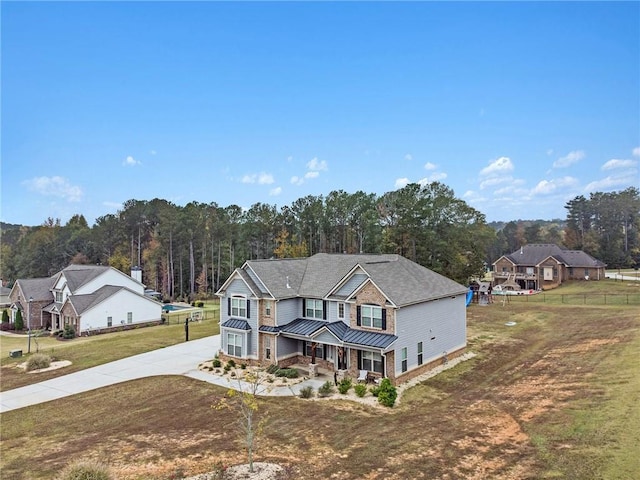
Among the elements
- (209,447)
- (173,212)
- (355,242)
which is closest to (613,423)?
(209,447)

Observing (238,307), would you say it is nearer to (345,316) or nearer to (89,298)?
(345,316)

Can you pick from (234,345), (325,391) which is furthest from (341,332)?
(234,345)

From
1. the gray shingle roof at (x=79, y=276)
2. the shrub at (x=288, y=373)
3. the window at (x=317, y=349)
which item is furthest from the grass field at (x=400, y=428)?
the gray shingle roof at (x=79, y=276)

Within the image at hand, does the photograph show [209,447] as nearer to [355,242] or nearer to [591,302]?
[591,302]

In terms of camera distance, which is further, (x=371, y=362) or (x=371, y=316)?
(x=371, y=316)

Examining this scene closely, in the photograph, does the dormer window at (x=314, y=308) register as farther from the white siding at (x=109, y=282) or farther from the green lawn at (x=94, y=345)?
the white siding at (x=109, y=282)

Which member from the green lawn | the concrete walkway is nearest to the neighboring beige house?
the green lawn

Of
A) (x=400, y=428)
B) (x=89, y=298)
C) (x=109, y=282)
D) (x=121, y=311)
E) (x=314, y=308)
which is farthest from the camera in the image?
(x=109, y=282)

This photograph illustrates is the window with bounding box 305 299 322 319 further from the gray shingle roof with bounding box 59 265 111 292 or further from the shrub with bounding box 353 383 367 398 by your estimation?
the gray shingle roof with bounding box 59 265 111 292
